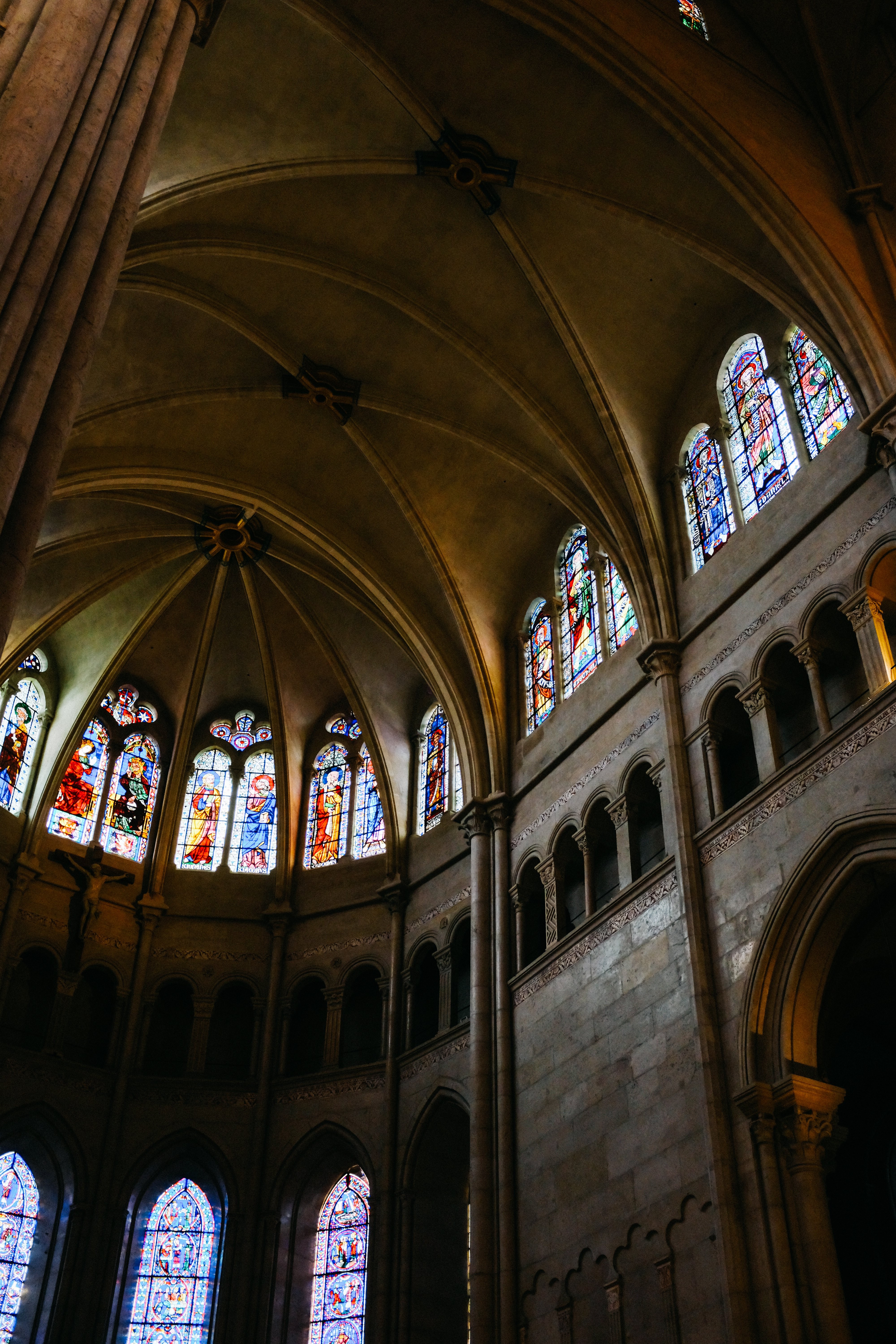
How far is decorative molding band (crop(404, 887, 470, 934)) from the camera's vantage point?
2134 cm

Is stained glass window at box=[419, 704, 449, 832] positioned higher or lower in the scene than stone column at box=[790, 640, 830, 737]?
higher

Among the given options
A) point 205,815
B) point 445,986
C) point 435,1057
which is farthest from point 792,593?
point 205,815

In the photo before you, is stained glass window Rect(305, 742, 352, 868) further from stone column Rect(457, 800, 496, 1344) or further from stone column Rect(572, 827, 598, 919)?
stone column Rect(572, 827, 598, 919)

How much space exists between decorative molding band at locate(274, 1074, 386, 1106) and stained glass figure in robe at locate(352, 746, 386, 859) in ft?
13.8

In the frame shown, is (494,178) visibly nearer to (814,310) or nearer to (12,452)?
(814,310)

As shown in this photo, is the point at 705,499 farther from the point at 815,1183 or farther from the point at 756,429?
the point at 815,1183

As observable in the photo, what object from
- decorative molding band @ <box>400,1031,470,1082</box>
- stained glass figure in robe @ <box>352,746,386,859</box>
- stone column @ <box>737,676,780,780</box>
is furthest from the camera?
stained glass figure in robe @ <box>352,746,386,859</box>

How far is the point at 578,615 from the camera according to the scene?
21.0m

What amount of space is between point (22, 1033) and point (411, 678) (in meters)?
9.35

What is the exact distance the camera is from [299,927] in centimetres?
2377

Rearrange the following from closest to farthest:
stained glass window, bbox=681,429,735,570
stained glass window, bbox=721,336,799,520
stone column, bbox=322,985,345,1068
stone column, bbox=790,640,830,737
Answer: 1. stone column, bbox=790,640,830,737
2. stained glass window, bbox=721,336,799,520
3. stained glass window, bbox=681,429,735,570
4. stone column, bbox=322,985,345,1068

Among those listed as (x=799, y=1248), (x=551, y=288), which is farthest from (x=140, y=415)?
(x=799, y=1248)

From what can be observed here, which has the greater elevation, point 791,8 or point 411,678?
point 791,8

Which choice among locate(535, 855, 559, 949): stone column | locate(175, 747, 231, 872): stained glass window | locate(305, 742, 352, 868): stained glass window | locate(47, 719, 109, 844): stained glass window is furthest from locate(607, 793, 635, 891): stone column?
locate(47, 719, 109, 844): stained glass window
